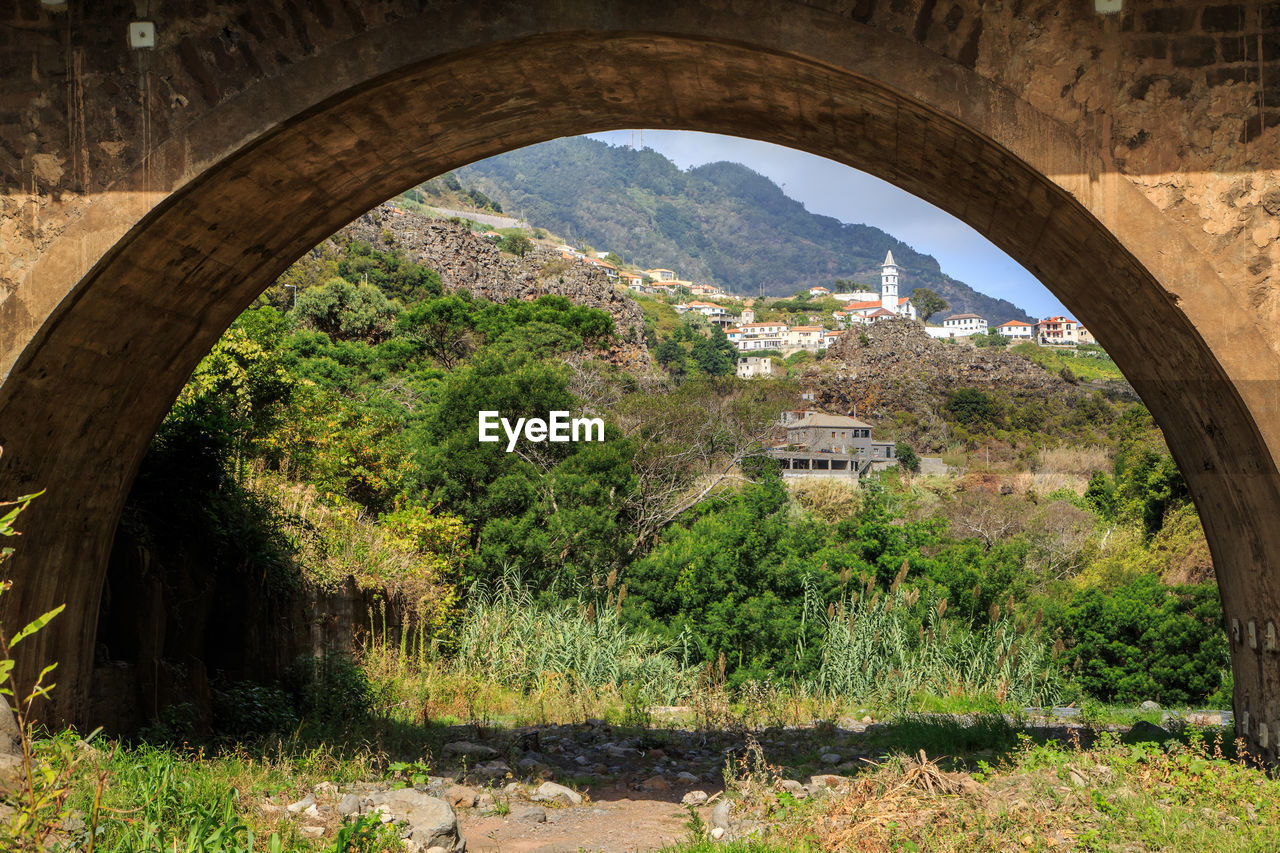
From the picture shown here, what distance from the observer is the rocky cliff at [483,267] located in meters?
48.3

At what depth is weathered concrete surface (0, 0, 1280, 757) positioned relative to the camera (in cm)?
383

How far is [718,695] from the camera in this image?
32.4 feet

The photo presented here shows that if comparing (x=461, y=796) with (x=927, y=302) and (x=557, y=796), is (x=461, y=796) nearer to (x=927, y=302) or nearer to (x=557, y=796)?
(x=557, y=796)

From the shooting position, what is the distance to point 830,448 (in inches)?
1523

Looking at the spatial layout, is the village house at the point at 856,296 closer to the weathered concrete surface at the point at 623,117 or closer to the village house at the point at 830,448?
the village house at the point at 830,448

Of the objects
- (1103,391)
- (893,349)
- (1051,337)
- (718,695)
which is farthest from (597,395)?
(1051,337)

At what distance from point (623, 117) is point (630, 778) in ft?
14.2

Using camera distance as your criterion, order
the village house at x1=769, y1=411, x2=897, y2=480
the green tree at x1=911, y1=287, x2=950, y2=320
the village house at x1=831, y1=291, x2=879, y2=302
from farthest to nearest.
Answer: the village house at x1=831, y1=291, x2=879, y2=302 → the green tree at x1=911, y1=287, x2=950, y2=320 → the village house at x1=769, y1=411, x2=897, y2=480

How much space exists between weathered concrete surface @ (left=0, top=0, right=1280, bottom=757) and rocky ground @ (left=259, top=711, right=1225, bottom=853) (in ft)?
6.22

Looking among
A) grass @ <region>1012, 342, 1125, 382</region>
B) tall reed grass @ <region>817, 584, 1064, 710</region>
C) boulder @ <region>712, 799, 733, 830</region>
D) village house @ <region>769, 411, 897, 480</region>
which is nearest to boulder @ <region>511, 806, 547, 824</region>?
boulder @ <region>712, 799, 733, 830</region>

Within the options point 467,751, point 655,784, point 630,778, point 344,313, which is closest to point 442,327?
point 344,313

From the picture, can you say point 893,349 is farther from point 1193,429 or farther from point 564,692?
point 1193,429

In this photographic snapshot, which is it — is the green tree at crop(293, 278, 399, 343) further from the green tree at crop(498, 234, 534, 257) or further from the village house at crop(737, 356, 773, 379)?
the village house at crop(737, 356, 773, 379)

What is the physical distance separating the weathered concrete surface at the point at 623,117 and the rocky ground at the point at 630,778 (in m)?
1.90
